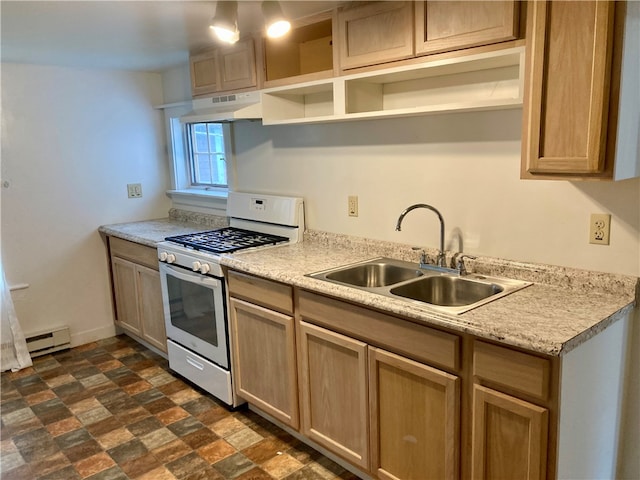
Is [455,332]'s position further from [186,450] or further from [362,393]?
[186,450]

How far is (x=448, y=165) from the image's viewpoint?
2.29 m

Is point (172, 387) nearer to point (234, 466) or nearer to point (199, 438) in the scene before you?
point (199, 438)

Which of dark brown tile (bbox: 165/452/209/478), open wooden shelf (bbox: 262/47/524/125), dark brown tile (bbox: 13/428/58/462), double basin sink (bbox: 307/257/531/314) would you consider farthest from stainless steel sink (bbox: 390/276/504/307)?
dark brown tile (bbox: 13/428/58/462)

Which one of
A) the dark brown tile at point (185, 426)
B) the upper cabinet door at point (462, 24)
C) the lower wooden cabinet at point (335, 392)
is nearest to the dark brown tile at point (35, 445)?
the dark brown tile at point (185, 426)

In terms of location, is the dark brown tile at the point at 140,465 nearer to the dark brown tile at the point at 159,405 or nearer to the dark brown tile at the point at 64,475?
the dark brown tile at the point at 64,475

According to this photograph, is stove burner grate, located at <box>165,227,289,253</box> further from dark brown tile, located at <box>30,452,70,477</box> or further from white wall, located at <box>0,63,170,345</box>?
dark brown tile, located at <box>30,452,70,477</box>

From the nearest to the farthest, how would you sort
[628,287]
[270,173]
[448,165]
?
[628,287] < [448,165] < [270,173]

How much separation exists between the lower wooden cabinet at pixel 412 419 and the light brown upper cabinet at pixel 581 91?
82cm

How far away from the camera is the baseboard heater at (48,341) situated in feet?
12.1

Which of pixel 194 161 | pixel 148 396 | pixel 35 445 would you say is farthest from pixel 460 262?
pixel 194 161

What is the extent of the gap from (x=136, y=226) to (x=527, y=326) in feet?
10.3

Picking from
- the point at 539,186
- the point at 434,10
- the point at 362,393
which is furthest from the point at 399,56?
the point at 362,393

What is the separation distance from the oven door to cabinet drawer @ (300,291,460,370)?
695 mm

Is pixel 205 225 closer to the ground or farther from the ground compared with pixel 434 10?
closer to the ground
